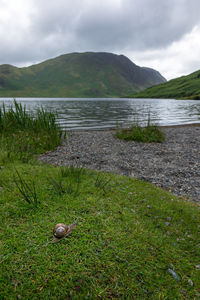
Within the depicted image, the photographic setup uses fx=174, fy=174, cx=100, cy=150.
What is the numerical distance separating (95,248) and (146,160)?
7586mm

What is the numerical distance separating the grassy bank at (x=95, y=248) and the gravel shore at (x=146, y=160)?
2.63 m

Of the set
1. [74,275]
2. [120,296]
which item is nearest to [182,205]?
[120,296]

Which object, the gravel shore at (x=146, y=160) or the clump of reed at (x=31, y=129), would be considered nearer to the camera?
the gravel shore at (x=146, y=160)

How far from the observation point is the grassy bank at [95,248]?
8.07 ft

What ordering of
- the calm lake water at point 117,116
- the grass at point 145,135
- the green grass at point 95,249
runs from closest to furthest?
the green grass at point 95,249
the grass at point 145,135
the calm lake water at point 117,116

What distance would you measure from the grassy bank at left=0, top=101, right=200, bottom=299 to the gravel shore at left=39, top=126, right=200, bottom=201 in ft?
8.64

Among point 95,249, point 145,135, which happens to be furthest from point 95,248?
point 145,135

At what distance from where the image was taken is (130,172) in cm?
822

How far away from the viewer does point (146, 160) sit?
32.7ft

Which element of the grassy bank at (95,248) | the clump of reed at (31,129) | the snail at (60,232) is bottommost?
the grassy bank at (95,248)

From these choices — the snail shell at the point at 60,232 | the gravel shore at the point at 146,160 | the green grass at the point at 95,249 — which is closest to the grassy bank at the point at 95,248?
the green grass at the point at 95,249

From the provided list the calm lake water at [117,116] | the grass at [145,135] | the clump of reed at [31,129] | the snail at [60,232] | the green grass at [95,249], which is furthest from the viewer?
the calm lake water at [117,116]

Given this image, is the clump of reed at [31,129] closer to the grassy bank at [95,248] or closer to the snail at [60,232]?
the grassy bank at [95,248]

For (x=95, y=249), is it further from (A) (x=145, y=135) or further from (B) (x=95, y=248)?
(A) (x=145, y=135)
